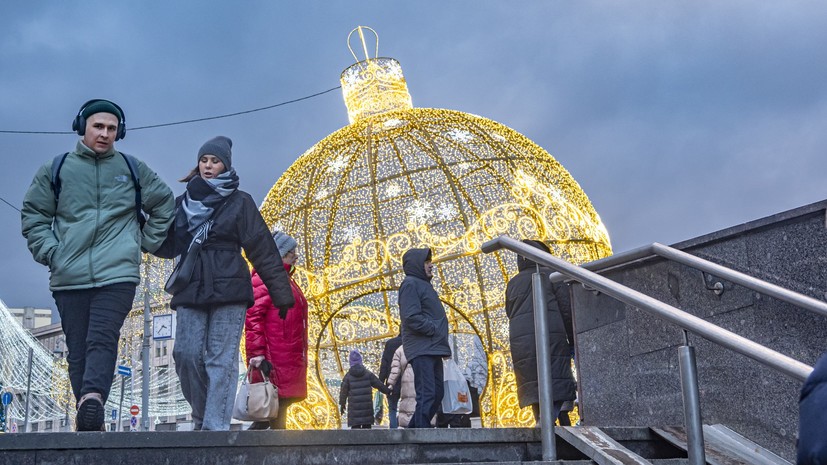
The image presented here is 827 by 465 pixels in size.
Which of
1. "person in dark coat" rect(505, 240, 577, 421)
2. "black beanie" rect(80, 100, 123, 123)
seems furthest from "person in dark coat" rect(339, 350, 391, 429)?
"black beanie" rect(80, 100, 123, 123)

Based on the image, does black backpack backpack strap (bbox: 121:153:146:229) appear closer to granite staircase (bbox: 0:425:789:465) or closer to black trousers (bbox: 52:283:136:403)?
black trousers (bbox: 52:283:136:403)

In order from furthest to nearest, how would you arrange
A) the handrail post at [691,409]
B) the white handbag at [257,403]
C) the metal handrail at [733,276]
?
the white handbag at [257,403] → the metal handrail at [733,276] → the handrail post at [691,409]

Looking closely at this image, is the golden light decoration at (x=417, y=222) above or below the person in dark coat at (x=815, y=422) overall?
above

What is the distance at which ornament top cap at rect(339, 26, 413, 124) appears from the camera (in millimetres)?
9688

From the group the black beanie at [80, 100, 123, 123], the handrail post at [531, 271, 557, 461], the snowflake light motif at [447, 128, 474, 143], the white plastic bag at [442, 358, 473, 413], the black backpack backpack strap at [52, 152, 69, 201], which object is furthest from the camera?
the snowflake light motif at [447, 128, 474, 143]

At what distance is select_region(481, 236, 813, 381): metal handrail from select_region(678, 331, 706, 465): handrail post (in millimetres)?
192

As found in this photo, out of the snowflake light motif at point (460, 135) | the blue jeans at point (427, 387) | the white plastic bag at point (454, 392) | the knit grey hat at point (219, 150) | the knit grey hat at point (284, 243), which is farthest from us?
the snowflake light motif at point (460, 135)

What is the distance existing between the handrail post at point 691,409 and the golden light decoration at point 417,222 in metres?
4.94

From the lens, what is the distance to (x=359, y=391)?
8.38m

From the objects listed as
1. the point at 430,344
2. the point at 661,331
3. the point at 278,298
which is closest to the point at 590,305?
the point at 661,331

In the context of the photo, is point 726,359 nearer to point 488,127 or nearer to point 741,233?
point 741,233

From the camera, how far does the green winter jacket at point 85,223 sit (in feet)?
13.5

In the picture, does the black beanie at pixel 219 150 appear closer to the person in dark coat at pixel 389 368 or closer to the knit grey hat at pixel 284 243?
the knit grey hat at pixel 284 243

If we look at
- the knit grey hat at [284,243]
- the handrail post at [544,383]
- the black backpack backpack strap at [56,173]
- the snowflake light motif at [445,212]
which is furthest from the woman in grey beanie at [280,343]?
the snowflake light motif at [445,212]
